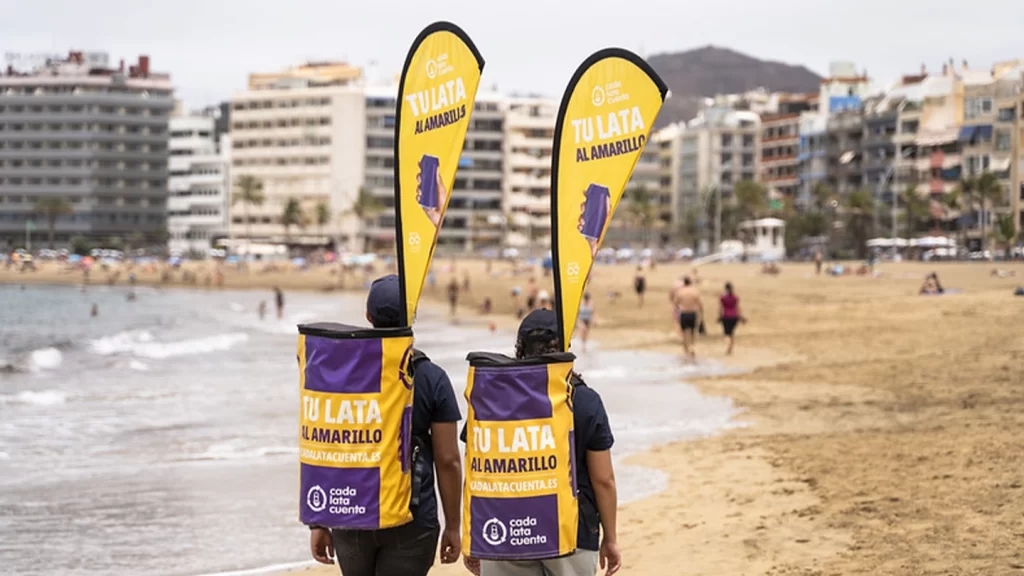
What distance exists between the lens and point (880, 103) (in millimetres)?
100188

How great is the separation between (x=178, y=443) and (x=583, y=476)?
11.3 m

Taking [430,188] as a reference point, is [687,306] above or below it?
below

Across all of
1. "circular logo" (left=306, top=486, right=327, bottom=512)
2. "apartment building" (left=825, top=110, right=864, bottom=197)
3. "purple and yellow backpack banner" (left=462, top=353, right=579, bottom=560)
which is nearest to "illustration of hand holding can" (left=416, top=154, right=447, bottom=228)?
"purple and yellow backpack banner" (left=462, top=353, right=579, bottom=560)

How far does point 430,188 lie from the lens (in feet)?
15.6

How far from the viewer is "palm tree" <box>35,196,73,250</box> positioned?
130 metres

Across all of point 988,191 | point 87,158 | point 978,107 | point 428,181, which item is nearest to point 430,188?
point 428,181

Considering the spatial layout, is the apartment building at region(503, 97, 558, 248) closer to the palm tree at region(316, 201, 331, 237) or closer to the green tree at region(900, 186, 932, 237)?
the palm tree at region(316, 201, 331, 237)

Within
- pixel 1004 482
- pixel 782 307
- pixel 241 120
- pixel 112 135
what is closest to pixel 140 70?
pixel 112 135

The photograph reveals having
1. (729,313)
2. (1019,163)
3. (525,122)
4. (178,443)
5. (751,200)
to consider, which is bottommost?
(178,443)

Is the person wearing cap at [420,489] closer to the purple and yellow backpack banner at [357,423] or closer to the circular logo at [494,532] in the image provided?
the purple and yellow backpack banner at [357,423]

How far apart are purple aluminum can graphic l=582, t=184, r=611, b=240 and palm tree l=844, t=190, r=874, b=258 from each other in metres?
85.1

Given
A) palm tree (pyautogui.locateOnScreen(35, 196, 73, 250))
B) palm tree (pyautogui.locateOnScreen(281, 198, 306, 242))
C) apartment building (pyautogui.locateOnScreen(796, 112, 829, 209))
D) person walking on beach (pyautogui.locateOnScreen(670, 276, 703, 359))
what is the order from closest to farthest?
1. person walking on beach (pyautogui.locateOnScreen(670, 276, 703, 359))
2. apartment building (pyautogui.locateOnScreen(796, 112, 829, 209))
3. palm tree (pyautogui.locateOnScreen(281, 198, 306, 242))
4. palm tree (pyautogui.locateOnScreen(35, 196, 73, 250))

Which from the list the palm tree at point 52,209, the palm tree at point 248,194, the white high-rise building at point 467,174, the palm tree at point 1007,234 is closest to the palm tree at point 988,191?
the palm tree at point 1007,234

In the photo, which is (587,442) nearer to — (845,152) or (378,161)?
(845,152)
